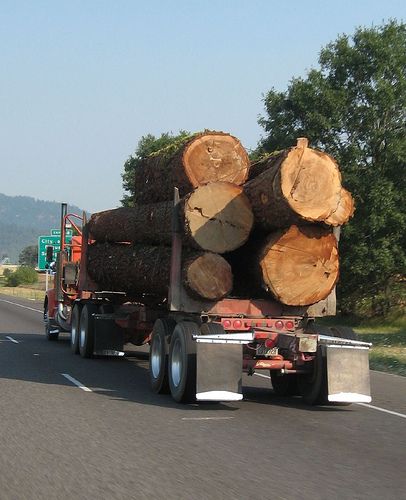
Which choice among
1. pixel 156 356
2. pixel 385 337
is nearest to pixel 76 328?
pixel 156 356

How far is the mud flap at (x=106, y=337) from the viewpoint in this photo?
16547 mm

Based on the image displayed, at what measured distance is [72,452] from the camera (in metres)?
7.77

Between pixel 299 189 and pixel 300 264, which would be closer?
pixel 299 189

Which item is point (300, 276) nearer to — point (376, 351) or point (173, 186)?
point (173, 186)

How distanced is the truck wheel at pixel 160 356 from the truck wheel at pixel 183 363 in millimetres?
289

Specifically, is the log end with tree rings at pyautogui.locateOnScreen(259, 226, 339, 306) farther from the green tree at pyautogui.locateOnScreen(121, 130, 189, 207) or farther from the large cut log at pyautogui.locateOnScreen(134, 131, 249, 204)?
the green tree at pyautogui.locateOnScreen(121, 130, 189, 207)

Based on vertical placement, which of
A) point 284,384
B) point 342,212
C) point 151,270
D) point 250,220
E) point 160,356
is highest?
point 342,212

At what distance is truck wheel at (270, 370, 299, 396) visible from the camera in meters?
12.2

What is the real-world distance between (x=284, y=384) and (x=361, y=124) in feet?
63.5

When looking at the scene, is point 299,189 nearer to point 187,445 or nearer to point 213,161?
point 213,161

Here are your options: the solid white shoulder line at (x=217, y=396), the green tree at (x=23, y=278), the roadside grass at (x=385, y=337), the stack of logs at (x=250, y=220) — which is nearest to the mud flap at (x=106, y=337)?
the stack of logs at (x=250, y=220)

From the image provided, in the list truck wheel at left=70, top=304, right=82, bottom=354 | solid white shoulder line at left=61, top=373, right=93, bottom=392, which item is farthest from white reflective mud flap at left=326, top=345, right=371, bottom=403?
truck wheel at left=70, top=304, right=82, bottom=354

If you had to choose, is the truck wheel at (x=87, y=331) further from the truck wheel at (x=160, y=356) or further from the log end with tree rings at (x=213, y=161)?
the log end with tree rings at (x=213, y=161)

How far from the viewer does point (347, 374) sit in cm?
1073
